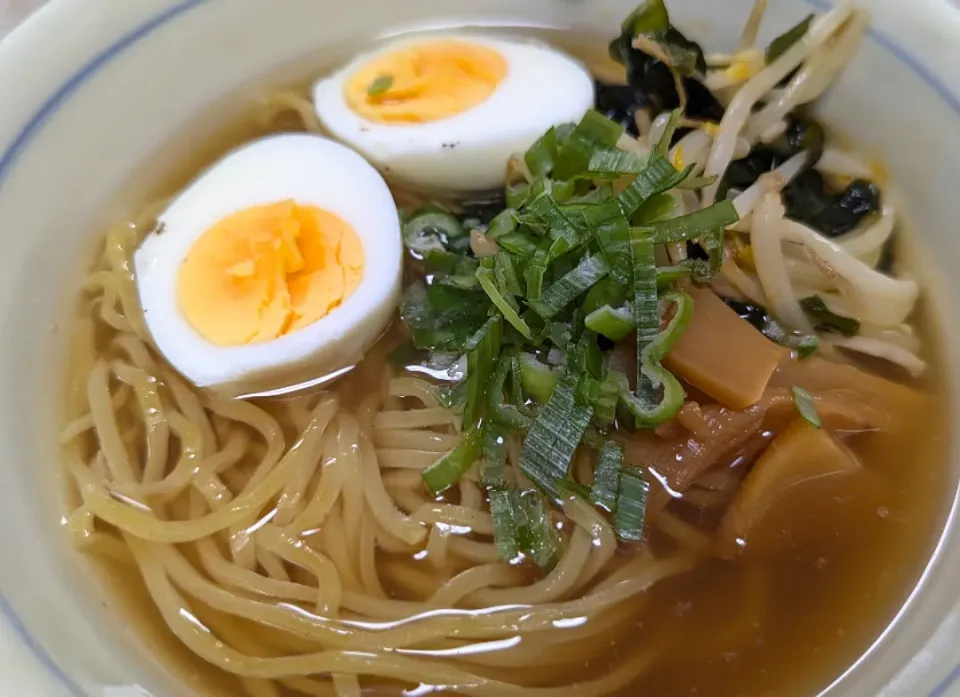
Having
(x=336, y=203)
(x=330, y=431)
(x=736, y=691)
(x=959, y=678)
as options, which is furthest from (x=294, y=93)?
(x=959, y=678)

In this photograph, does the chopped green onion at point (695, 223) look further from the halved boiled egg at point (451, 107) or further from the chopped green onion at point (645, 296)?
the halved boiled egg at point (451, 107)

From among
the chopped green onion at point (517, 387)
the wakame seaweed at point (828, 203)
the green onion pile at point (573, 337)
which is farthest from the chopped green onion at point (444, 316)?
the wakame seaweed at point (828, 203)

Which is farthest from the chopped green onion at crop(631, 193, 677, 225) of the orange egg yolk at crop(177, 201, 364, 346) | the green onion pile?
the orange egg yolk at crop(177, 201, 364, 346)

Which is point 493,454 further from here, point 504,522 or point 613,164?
point 613,164

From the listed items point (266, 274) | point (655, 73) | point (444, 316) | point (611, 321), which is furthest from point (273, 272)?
point (655, 73)

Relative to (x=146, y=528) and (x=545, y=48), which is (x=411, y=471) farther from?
(x=545, y=48)
